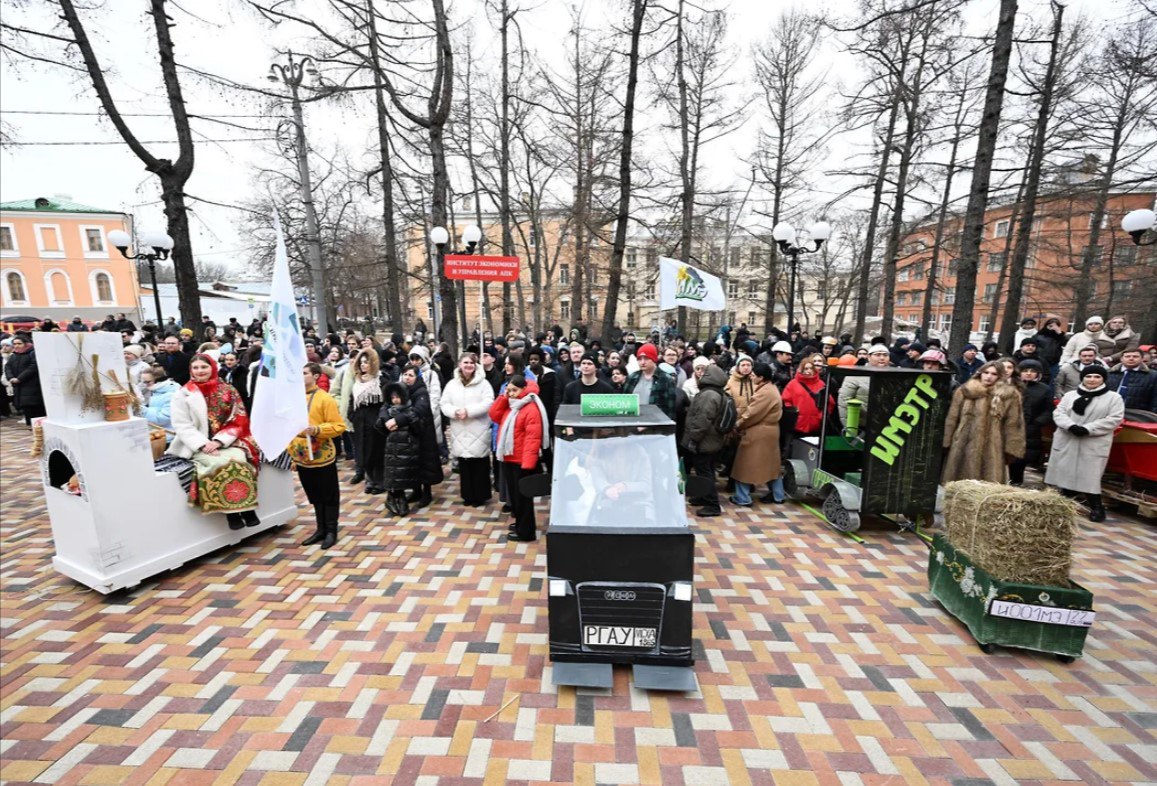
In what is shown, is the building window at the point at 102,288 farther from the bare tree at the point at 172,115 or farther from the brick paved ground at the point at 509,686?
the brick paved ground at the point at 509,686

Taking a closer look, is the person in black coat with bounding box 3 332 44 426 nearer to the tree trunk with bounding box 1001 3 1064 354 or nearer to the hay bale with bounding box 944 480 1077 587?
the hay bale with bounding box 944 480 1077 587

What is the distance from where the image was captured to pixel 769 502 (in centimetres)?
684

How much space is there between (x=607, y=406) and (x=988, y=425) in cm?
492

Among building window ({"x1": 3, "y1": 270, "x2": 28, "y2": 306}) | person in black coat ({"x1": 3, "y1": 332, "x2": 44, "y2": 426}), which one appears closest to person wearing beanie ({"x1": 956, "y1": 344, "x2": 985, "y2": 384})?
person in black coat ({"x1": 3, "y1": 332, "x2": 44, "y2": 426})

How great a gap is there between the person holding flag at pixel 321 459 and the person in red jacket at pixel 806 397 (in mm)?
5762

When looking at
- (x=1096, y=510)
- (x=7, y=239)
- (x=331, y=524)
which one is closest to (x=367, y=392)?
(x=331, y=524)

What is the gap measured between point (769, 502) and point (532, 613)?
401 centimetres

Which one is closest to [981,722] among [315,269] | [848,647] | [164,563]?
[848,647]

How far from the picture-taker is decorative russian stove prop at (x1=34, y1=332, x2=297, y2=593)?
4.21 metres

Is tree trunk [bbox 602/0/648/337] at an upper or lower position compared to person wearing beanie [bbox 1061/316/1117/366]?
upper

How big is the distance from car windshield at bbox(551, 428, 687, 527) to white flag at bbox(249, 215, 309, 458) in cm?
247

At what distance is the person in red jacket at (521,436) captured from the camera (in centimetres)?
548

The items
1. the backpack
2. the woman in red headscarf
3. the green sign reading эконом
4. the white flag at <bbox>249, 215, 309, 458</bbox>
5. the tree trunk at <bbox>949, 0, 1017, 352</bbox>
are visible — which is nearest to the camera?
the green sign reading эконом

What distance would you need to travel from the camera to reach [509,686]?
3.38 metres
